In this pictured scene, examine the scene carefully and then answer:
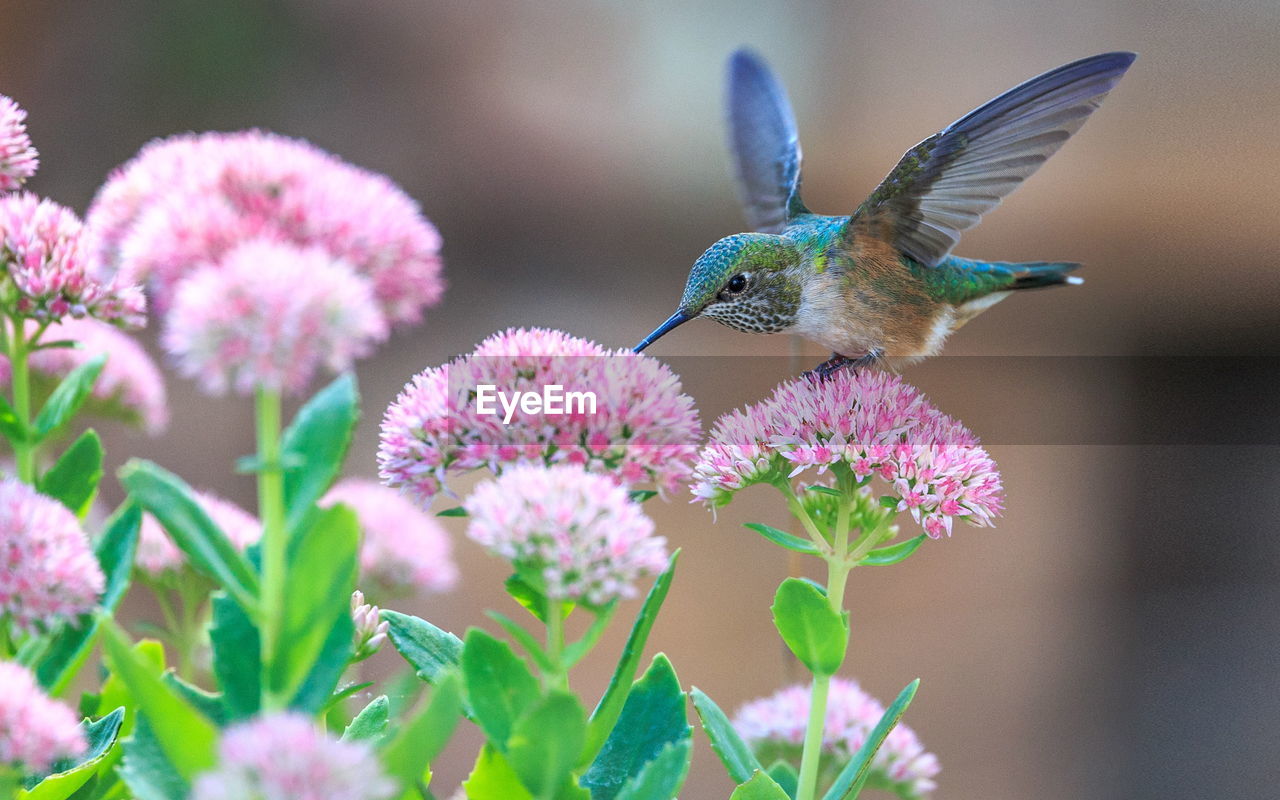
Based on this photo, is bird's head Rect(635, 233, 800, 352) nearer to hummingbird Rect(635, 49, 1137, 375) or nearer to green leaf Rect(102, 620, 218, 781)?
hummingbird Rect(635, 49, 1137, 375)

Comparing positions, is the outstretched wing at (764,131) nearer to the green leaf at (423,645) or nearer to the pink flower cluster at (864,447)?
the pink flower cluster at (864,447)

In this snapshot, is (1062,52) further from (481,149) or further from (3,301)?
(3,301)

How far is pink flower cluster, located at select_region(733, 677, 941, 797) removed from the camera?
27.1 inches

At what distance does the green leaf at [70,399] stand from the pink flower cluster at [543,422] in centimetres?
13

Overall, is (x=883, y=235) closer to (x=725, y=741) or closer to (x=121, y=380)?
(x=725, y=741)

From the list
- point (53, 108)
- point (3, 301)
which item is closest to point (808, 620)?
point (3, 301)

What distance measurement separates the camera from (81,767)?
413mm

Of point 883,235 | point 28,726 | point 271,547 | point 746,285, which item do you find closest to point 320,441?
point 271,547

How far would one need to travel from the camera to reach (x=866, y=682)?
139cm

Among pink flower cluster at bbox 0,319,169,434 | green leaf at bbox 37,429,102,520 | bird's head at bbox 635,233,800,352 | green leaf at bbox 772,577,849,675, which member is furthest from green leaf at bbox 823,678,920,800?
pink flower cluster at bbox 0,319,169,434

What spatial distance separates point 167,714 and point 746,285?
445 millimetres

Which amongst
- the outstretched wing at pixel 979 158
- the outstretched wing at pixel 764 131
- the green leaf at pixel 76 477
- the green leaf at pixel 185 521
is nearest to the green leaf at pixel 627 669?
A: the green leaf at pixel 185 521

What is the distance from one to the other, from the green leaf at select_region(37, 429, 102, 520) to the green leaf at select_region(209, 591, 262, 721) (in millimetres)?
146

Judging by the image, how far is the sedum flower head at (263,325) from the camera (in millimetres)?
300
